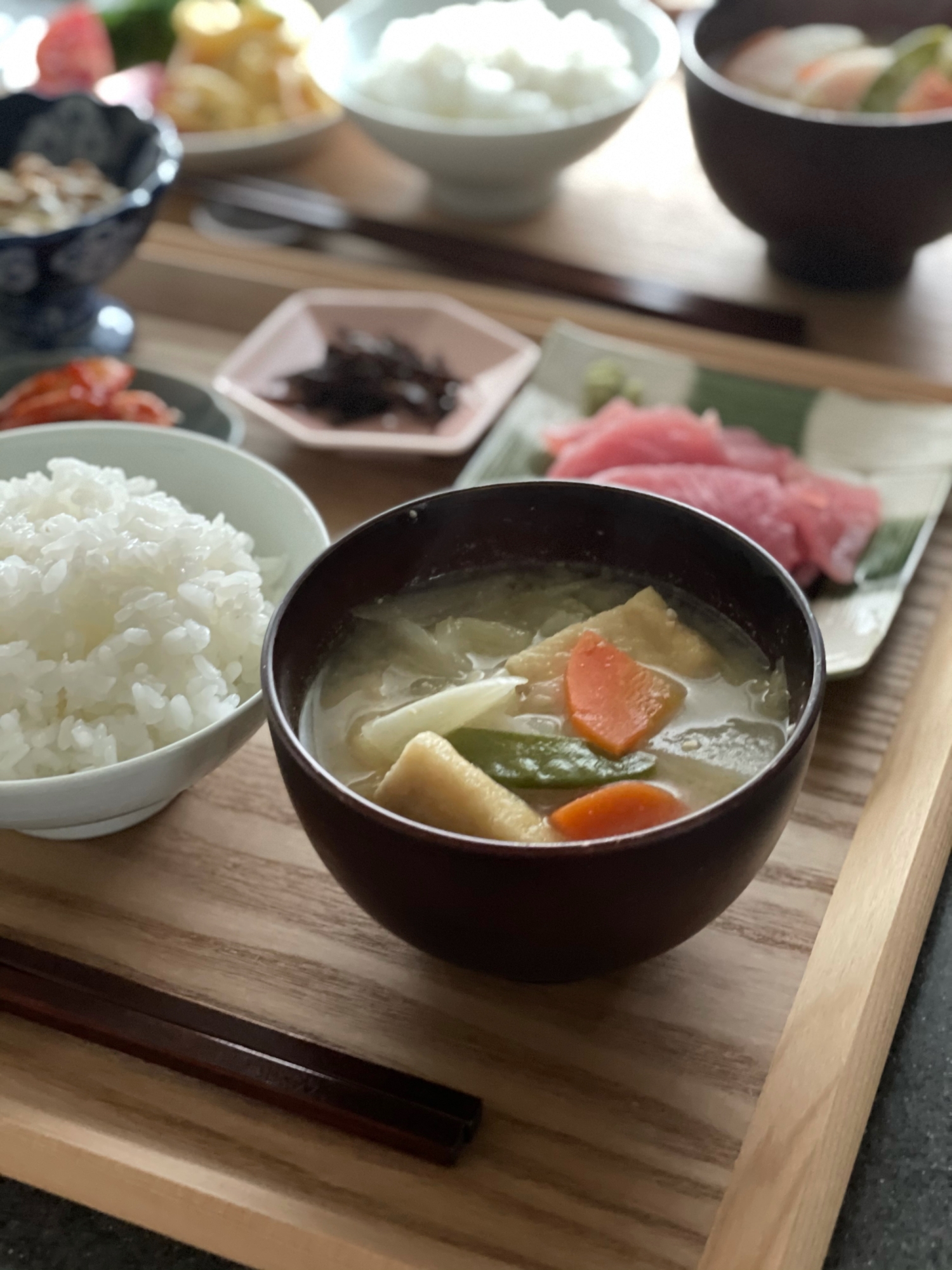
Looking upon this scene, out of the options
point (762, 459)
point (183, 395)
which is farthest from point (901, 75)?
point (183, 395)

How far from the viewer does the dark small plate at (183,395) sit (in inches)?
75.3

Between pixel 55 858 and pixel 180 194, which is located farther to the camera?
pixel 180 194

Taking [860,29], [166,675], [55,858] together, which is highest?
[860,29]

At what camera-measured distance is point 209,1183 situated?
1074 mm

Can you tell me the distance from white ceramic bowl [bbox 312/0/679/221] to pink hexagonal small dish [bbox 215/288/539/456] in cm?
28

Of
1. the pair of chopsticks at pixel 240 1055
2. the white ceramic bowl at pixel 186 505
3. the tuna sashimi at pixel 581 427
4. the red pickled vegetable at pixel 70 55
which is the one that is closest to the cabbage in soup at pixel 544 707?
the white ceramic bowl at pixel 186 505

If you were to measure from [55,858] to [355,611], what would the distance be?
1.37ft

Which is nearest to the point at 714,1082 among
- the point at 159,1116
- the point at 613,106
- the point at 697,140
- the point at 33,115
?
the point at 159,1116

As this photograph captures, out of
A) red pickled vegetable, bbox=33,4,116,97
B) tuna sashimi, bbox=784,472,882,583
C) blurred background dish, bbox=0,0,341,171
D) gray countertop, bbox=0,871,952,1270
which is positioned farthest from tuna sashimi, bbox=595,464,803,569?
red pickled vegetable, bbox=33,4,116,97

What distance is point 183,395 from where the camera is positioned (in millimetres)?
1958

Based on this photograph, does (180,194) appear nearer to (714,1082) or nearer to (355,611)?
(355,611)

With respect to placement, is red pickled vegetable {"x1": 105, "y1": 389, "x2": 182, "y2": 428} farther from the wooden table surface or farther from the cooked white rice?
the wooden table surface

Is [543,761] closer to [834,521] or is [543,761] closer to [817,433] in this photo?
[834,521]

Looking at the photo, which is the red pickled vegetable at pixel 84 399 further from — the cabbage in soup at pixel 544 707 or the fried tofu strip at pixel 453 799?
the fried tofu strip at pixel 453 799
